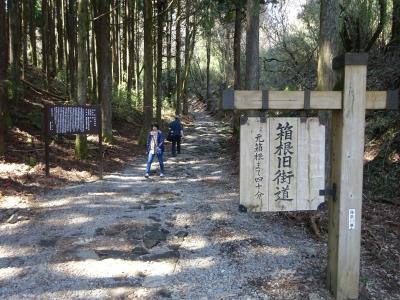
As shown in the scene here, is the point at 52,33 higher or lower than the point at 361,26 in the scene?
higher

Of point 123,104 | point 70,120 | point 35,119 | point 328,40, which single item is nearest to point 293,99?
point 328,40

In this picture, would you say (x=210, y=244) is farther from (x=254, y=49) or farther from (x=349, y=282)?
(x=254, y=49)

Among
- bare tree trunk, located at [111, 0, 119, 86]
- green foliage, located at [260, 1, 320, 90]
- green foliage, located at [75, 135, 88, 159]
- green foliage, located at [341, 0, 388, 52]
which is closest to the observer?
green foliage, located at [75, 135, 88, 159]

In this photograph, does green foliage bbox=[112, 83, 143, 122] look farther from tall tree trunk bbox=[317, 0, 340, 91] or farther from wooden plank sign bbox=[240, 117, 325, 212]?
wooden plank sign bbox=[240, 117, 325, 212]

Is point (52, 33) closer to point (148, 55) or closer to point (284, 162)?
point (148, 55)

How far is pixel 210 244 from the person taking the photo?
20.6 ft

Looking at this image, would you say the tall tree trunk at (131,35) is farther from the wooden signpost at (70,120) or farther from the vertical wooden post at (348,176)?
the vertical wooden post at (348,176)

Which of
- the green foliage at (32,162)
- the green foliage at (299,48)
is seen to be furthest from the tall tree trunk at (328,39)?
the green foliage at (299,48)

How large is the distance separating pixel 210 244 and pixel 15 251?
2756 mm

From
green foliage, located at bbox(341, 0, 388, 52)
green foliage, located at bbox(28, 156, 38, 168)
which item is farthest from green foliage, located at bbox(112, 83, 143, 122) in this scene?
green foliage, located at bbox(341, 0, 388, 52)

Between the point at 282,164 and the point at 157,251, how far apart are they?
2418mm

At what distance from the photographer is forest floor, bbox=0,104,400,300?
490 centimetres

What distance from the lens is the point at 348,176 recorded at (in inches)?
174

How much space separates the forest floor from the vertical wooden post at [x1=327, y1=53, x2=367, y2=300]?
40cm
